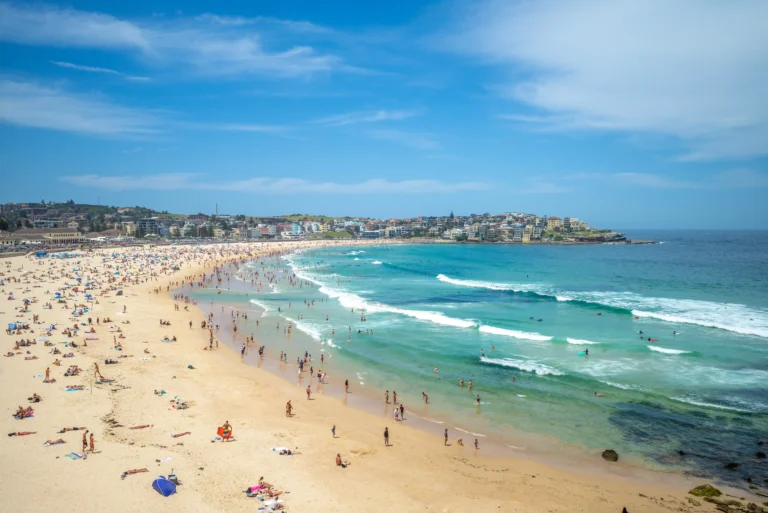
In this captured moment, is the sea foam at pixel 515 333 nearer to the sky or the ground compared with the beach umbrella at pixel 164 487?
nearer to the sky

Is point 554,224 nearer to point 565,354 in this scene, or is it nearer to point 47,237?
point 47,237

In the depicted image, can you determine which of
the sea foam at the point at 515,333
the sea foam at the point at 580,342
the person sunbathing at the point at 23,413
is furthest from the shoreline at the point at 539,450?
the sea foam at the point at 580,342

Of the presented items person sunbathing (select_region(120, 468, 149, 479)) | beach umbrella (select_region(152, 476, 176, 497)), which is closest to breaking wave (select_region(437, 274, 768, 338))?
beach umbrella (select_region(152, 476, 176, 497))

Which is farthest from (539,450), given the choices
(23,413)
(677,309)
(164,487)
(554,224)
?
(554,224)

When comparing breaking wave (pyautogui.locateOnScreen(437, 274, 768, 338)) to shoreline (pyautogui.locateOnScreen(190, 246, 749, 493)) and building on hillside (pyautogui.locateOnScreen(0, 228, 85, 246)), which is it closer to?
shoreline (pyautogui.locateOnScreen(190, 246, 749, 493))

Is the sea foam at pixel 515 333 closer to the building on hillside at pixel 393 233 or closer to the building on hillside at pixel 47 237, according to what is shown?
the building on hillside at pixel 47 237

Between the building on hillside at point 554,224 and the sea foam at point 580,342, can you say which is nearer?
the sea foam at point 580,342
